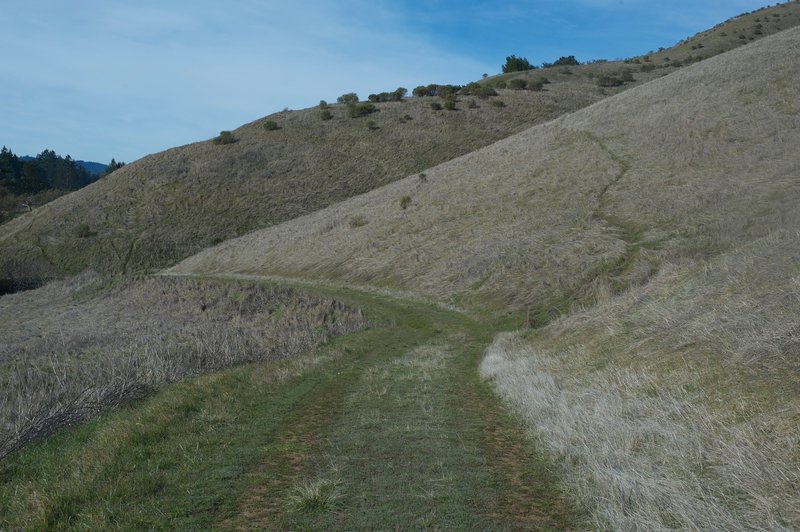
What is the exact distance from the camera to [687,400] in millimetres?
8656

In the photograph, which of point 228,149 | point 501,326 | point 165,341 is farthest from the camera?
point 228,149

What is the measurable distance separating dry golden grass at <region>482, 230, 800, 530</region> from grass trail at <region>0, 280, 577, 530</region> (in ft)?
2.33

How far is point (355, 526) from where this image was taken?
20.8 feet

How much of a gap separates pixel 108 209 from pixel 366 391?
213ft

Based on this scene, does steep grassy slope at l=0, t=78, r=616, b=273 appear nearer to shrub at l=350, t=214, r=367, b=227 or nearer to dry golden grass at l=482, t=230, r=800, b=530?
shrub at l=350, t=214, r=367, b=227

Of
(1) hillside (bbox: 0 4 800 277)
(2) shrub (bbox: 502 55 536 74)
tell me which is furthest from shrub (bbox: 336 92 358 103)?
(2) shrub (bbox: 502 55 536 74)

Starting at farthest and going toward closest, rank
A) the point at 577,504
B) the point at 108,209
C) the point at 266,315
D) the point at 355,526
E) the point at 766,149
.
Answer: the point at 108,209, the point at 766,149, the point at 266,315, the point at 577,504, the point at 355,526

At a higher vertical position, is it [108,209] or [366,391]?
[108,209]

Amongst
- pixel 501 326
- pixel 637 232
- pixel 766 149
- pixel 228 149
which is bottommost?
pixel 501 326

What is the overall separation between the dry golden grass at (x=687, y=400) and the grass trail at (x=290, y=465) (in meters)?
0.71

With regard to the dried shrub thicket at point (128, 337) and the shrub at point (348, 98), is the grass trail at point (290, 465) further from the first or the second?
the shrub at point (348, 98)

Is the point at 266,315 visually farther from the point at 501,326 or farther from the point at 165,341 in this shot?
the point at 501,326

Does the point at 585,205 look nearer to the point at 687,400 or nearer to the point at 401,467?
the point at 687,400

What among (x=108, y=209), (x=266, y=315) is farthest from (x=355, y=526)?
(x=108, y=209)
